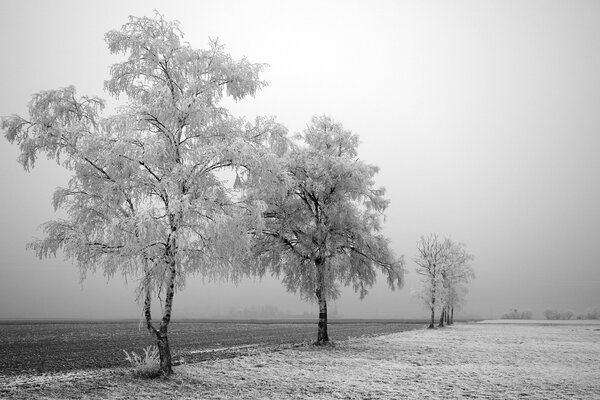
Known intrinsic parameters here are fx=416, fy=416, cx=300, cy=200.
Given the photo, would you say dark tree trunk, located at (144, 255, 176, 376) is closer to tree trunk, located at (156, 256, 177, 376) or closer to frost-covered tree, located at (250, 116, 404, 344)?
tree trunk, located at (156, 256, 177, 376)

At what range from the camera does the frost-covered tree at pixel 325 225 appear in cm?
2625

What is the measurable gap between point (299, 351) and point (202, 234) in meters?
13.2

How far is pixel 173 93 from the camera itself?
15898 mm

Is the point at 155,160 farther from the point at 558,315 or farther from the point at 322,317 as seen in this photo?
the point at 558,315

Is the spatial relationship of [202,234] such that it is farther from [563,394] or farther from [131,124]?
[563,394]

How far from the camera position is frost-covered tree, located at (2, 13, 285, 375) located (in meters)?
13.5

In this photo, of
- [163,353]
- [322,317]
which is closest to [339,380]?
[163,353]

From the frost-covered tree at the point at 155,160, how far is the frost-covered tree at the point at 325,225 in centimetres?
973

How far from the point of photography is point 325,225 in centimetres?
2680

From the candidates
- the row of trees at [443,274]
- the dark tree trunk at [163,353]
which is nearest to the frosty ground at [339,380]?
the dark tree trunk at [163,353]

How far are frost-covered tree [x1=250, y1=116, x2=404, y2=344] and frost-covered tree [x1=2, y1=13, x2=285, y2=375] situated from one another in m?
9.73

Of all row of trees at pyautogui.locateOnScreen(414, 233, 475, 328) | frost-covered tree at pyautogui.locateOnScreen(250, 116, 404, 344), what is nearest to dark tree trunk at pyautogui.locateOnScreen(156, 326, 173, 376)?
frost-covered tree at pyautogui.locateOnScreen(250, 116, 404, 344)

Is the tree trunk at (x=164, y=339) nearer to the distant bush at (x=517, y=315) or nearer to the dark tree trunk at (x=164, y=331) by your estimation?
the dark tree trunk at (x=164, y=331)

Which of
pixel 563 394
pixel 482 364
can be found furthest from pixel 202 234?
pixel 482 364
